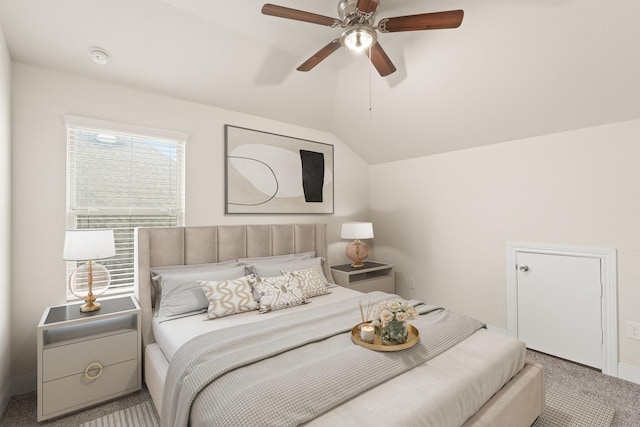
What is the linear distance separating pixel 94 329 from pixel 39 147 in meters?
1.44

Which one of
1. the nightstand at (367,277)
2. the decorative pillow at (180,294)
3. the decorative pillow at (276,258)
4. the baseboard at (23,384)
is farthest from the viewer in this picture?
the nightstand at (367,277)

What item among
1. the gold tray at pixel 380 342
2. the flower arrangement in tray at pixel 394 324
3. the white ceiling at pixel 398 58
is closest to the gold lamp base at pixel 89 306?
the white ceiling at pixel 398 58

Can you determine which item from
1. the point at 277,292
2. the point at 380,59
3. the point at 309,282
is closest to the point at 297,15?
the point at 380,59

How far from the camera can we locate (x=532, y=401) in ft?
5.95

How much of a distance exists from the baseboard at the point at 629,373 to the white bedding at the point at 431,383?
1382 mm

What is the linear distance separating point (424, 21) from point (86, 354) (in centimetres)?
304

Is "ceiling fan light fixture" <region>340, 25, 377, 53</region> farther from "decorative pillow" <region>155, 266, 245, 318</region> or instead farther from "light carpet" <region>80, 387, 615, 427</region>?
"light carpet" <region>80, 387, 615, 427</region>

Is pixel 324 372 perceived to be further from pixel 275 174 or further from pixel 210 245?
pixel 275 174

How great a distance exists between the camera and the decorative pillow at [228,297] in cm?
232

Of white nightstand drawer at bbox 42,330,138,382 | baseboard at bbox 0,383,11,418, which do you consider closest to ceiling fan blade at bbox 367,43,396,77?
white nightstand drawer at bbox 42,330,138,382

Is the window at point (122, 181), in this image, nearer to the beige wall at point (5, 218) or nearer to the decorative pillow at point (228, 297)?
the beige wall at point (5, 218)

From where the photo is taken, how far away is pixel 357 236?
3762 millimetres

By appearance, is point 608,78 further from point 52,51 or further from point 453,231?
point 52,51

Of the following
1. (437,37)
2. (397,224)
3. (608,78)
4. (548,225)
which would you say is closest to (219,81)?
(437,37)
